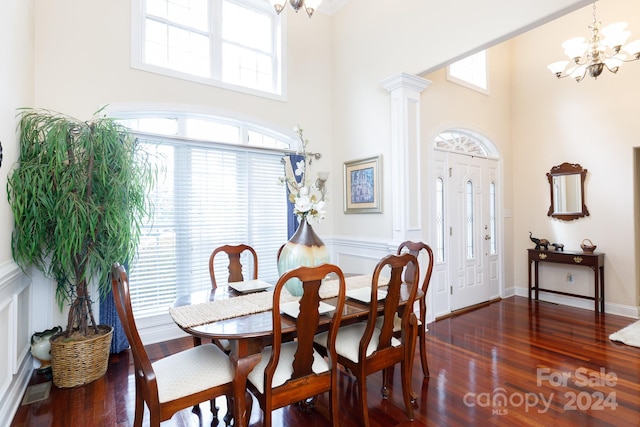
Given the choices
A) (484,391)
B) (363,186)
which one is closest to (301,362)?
(484,391)

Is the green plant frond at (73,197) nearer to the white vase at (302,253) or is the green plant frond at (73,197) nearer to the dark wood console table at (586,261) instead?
the white vase at (302,253)

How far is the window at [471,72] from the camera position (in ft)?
14.0

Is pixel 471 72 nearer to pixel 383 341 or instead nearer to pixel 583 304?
pixel 583 304

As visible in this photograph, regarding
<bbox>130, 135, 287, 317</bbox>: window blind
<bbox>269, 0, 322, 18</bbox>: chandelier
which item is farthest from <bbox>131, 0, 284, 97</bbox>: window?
<bbox>269, 0, 322, 18</bbox>: chandelier

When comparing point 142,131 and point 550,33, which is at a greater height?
point 550,33

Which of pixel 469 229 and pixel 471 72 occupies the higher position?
pixel 471 72

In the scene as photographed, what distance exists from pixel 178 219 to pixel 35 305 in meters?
1.34

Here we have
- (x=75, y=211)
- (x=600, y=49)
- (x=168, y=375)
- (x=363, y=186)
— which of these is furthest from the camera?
(x=363, y=186)

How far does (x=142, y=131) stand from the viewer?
3.12 m

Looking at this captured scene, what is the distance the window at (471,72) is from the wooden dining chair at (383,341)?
10.9ft

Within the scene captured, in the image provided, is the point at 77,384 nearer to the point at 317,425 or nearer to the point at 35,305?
the point at 35,305

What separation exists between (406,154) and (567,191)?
8.72 feet

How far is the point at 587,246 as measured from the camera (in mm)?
4141

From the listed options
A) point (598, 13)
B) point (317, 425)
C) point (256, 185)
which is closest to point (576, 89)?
point (598, 13)
